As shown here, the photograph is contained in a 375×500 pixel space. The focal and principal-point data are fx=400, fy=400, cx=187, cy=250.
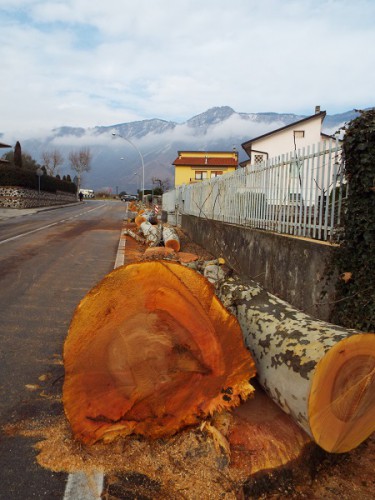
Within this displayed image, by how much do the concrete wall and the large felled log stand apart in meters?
1.91

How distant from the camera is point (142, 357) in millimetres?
2441

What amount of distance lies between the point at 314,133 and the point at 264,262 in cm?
3423

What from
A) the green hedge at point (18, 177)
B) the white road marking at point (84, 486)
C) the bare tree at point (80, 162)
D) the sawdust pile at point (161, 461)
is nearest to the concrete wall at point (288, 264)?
the sawdust pile at point (161, 461)

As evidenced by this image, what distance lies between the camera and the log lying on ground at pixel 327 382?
212 centimetres

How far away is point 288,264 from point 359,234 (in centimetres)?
153

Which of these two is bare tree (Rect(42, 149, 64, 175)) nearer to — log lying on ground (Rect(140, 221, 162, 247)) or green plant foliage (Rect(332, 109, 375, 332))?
log lying on ground (Rect(140, 221, 162, 247))

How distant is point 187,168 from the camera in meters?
58.7

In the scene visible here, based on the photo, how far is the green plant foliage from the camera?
11.1 feet

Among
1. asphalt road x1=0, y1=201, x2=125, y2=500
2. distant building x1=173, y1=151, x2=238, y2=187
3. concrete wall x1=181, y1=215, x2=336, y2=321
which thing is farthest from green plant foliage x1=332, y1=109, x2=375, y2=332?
distant building x1=173, y1=151, x2=238, y2=187

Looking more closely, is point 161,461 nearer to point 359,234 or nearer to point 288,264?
point 359,234

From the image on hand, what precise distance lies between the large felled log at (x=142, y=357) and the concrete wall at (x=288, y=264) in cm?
191

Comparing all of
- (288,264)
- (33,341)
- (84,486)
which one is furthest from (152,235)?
(84,486)

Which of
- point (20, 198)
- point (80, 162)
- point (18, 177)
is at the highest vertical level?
point (80, 162)

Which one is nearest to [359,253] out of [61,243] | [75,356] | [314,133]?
[75,356]
